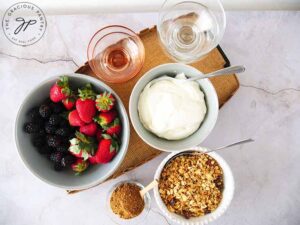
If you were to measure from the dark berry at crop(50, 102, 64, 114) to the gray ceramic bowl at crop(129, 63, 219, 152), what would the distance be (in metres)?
0.16

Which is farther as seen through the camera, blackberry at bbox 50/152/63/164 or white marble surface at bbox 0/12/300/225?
white marble surface at bbox 0/12/300/225

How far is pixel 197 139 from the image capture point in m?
0.90

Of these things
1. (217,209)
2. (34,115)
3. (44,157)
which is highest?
(34,115)

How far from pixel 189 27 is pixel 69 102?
36 cm

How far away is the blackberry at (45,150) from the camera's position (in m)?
0.89

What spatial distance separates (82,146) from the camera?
85 cm

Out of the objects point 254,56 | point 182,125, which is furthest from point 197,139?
point 254,56

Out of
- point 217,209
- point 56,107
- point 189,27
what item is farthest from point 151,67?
point 217,209

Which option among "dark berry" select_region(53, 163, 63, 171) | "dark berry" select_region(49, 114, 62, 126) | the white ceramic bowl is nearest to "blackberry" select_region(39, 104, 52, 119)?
"dark berry" select_region(49, 114, 62, 126)

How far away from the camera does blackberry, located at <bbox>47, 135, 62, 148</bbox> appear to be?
858 millimetres

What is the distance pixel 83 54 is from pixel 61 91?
0.21 metres

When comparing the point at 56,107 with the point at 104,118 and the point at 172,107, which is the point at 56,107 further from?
the point at 172,107

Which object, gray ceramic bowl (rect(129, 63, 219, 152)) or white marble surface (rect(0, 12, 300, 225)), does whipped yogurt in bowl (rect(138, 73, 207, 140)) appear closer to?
gray ceramic bowl (rect(129, 63, 219, 152))

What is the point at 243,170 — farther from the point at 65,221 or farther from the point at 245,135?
the point at 65,221
